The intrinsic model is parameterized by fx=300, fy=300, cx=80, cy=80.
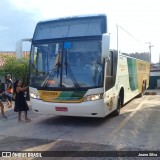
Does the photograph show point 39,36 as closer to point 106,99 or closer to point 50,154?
point 106,99

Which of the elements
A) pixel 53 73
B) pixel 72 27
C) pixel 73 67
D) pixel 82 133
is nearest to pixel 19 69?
pixel 72 27

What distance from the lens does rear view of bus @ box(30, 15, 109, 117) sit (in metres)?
8.94

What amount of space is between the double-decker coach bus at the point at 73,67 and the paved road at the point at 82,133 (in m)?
0.59

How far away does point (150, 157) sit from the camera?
624 cm

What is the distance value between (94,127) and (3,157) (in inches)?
143

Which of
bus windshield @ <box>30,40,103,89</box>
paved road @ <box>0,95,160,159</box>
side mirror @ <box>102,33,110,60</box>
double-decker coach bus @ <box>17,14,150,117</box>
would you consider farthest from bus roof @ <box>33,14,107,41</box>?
paved road @ <box>0,95,160,159</box>

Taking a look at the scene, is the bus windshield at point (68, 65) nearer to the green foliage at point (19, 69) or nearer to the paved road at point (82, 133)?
the paved road at point (82, 133)

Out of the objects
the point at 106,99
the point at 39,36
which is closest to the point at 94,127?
the point at 106,99

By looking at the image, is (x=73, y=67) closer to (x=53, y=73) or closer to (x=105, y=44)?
(x=53, y=73)

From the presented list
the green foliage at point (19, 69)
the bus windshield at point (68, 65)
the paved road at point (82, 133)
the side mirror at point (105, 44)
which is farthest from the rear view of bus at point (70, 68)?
the green foliage at point (19, 69)

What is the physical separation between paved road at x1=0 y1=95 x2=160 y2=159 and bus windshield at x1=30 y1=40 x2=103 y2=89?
4.54 ft

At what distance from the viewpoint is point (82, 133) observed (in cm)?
860

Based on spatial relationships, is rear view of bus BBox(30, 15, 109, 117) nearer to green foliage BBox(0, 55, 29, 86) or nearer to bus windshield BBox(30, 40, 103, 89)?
bus windshield BBox(30, 40, 103, 89)

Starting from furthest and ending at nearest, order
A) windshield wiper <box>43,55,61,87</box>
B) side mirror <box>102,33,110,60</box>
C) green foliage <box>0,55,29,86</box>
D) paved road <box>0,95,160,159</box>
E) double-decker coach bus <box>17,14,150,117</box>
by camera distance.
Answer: green foliage <box>0,55,29,86</box>, windshield wiper <box>43,55,61,87</box>, double-decker coach bus <box>17,14,150,117</box>, side mirror <box>102,33,110,60</box>, paved road <box>0,95,160,159</box>
